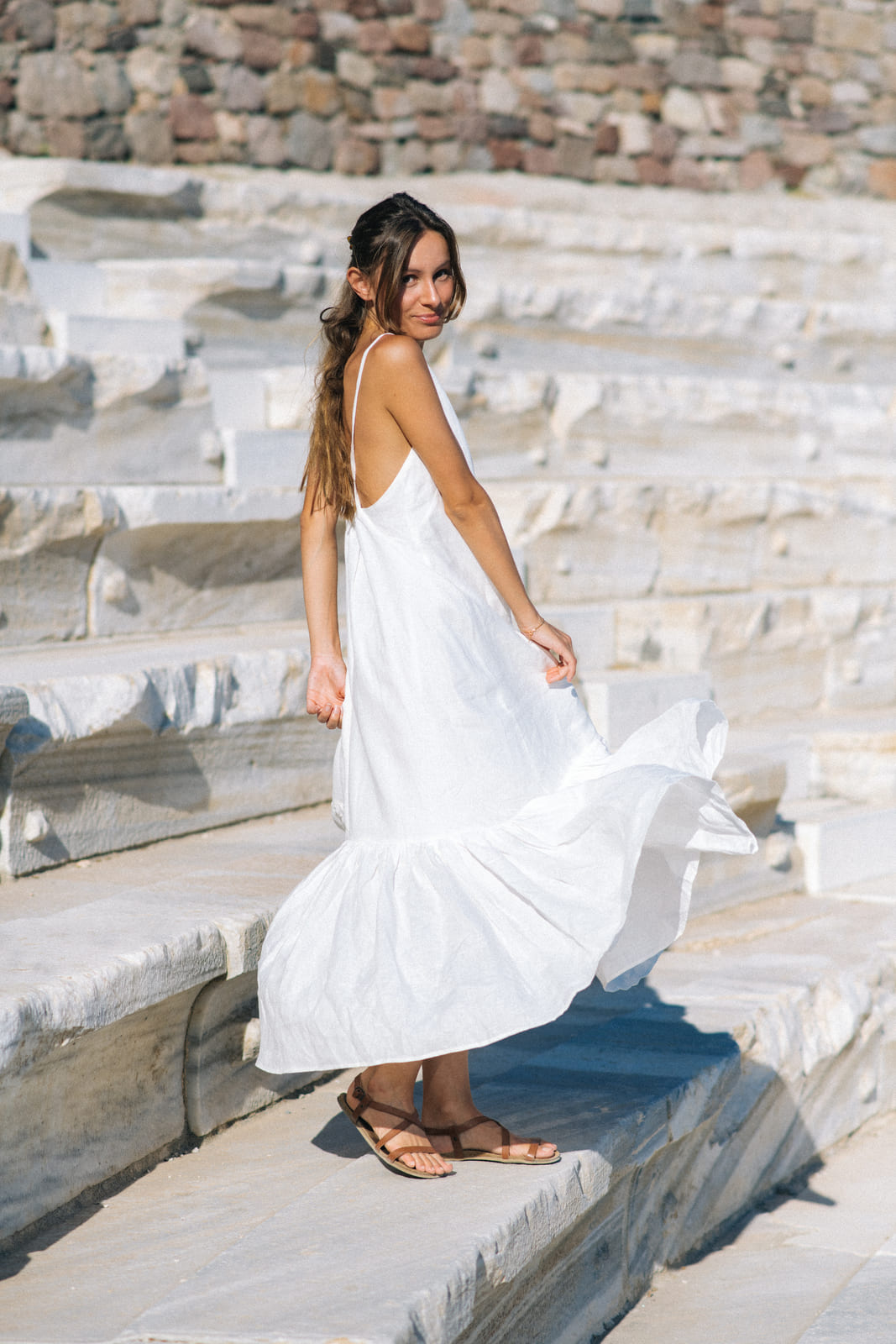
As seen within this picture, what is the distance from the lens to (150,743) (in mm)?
2619

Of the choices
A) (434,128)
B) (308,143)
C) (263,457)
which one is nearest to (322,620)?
(263,457)

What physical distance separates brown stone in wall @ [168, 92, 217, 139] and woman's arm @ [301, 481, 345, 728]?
5352 millimetres

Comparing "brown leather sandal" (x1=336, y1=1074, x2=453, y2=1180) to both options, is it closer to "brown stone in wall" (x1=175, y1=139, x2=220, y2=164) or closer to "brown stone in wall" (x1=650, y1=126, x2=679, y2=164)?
"brown stone in wall" (x1=175, y1=139, x2=220, y2=164)

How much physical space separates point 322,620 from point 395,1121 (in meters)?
0.73

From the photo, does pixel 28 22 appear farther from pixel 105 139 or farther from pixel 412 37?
pixel 412 37

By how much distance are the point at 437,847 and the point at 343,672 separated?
1.24 feet

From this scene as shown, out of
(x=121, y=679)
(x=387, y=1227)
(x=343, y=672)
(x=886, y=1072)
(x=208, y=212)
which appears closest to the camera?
(x=387, y=1227)

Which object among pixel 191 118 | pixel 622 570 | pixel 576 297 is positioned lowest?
pixel 622 570

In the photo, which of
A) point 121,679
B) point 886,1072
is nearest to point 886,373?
point 886,1072

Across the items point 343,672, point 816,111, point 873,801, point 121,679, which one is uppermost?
point 816,111

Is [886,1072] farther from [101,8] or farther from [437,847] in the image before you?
[101,8]

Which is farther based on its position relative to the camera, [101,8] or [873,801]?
[101,8]

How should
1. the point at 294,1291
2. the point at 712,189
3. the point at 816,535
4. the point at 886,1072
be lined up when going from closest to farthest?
the point at 294,1291
the point at 886,1072
the point at 816,535
the point at 712,189

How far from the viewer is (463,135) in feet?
25.1
